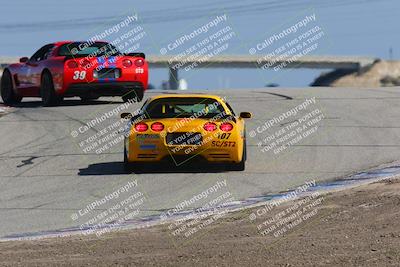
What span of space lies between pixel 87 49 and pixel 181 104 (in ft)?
24.1

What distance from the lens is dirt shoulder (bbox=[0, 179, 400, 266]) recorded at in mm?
7260

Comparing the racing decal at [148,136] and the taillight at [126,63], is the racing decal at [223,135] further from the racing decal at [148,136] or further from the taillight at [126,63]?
the taillight at [126,63]

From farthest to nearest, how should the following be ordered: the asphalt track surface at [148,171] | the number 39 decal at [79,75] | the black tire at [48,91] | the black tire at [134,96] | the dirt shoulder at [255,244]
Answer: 1. the black tire at [134,96]
2. the black tire at [48,91]
3. the number 39 decal at [79,75]
4. the asphalt track surface at [148,171]
5. the dirt shoulder at [255,244]

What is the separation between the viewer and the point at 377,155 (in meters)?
14.8

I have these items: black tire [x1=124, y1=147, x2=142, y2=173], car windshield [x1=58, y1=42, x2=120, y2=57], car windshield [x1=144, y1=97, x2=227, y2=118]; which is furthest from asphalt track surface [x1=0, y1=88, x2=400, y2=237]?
car windshield [x1=58, y1=42, x2=120, y2=57]

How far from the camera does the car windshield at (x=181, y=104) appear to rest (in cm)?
1392

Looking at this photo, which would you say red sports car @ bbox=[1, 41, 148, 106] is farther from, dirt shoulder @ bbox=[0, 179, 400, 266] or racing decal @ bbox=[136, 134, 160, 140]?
dirt shoulder @ bbox=[0, 179, 400, 266]

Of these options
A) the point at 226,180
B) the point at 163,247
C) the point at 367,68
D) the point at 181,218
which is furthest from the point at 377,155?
the point at 367,68

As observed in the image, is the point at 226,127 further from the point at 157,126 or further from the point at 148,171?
the point at 148,171

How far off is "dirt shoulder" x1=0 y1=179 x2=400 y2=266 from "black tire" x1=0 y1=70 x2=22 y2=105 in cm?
1447

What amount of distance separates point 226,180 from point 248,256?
5532mm

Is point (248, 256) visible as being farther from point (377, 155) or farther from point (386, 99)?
point (386, 99)

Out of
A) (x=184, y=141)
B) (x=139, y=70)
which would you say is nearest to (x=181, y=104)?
(x=184, y=141)

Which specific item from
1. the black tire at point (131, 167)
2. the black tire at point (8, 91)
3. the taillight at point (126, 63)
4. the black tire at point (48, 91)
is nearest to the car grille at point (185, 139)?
the black tire at point (131, 167)
